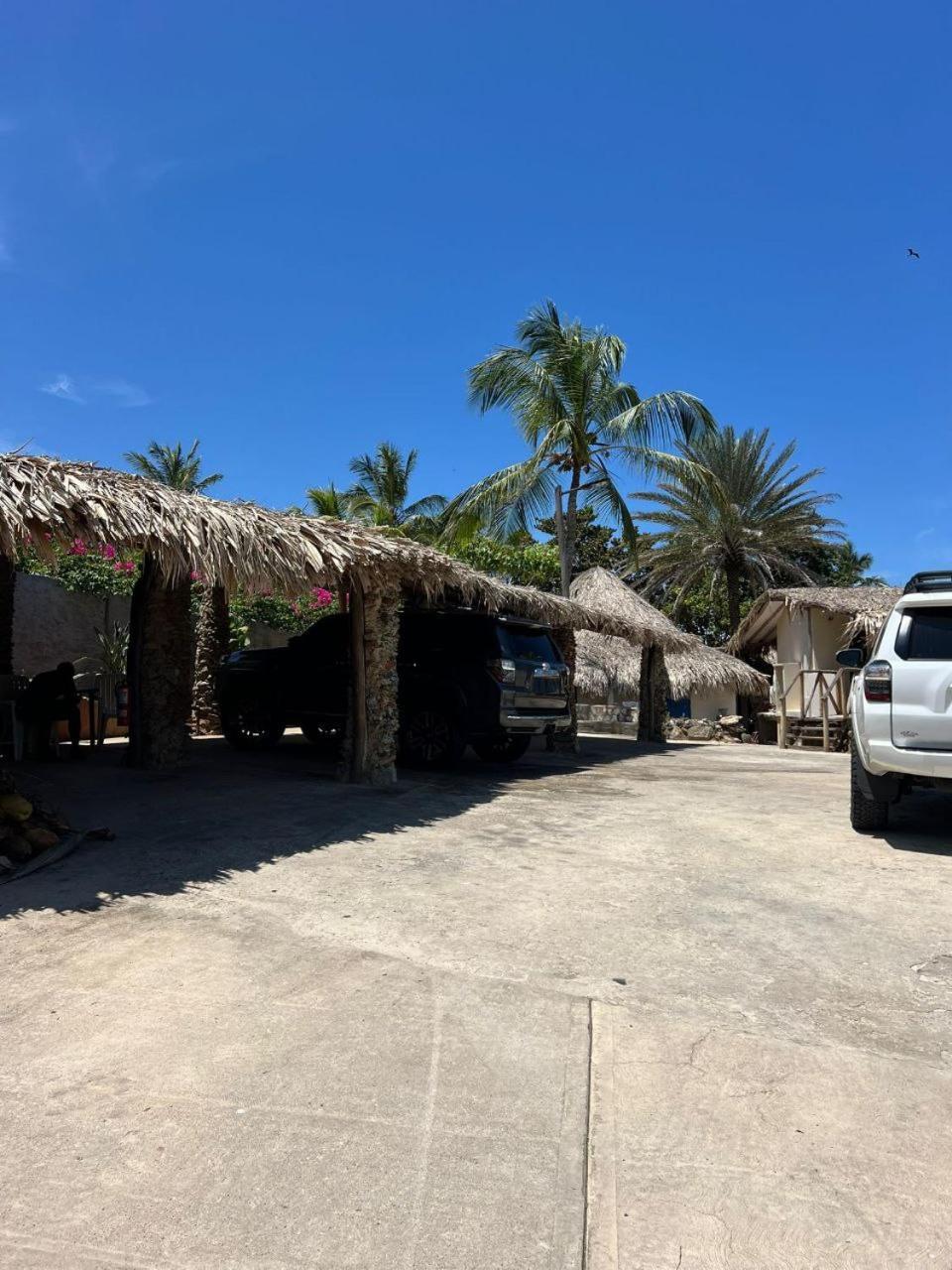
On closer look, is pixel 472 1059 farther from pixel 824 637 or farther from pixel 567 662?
pixel 824 637

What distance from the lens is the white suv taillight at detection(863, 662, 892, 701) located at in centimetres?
602

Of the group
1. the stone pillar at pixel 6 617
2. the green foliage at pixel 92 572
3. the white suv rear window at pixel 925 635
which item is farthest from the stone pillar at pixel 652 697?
the white suv rear window at pixel 925 635

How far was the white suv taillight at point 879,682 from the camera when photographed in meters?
6.02

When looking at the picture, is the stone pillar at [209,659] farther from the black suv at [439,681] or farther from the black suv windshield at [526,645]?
the black suv windshield at [526,645]

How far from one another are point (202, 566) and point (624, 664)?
60.8 feet

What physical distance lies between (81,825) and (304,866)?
209 centimetres

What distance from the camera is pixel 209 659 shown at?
611 inches

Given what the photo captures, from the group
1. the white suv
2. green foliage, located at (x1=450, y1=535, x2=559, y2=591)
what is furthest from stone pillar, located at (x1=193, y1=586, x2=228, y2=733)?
green foliage, located at (x1=450, y1=535, x2=559, y2=591)


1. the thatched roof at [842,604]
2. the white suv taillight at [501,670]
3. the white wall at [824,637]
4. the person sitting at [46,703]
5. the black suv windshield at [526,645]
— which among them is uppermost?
the thatched roof at [842,604]

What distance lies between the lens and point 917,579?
6.53 meters

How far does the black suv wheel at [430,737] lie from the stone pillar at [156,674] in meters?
2.77

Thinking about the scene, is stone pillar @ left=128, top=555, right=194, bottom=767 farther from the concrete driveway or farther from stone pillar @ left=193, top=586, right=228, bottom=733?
stone pillar @ left=193, top=586, right=228, bottom=733

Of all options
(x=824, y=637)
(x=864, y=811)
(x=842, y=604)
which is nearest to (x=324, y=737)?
(x=864, y=811)

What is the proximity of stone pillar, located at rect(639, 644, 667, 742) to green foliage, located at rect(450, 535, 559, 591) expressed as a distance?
10126 millimetres
